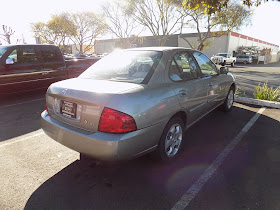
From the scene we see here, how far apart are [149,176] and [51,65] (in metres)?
5.70

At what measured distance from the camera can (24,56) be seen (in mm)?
6184

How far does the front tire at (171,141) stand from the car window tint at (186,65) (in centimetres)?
79

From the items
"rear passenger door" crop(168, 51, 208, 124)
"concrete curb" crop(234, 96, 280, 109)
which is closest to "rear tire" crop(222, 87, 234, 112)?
"concrete curb" crop(234, 96, 280, 109)

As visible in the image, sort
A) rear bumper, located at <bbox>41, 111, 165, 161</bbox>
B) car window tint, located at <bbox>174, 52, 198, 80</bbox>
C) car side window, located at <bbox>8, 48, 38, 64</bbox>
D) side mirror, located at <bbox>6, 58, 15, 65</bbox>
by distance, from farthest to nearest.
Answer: car side window, located at <bbox>8, 48, 38, 64</bbox>, side mirror, located at <bbox>6, 58, 15, 65</bbox>, car window tint, located at <bbox>174, 52, 198, 80</bbox>, rear bumper, located at <bbox>41, 111, 165, 161</bbox>

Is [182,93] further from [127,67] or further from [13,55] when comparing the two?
[13,55]

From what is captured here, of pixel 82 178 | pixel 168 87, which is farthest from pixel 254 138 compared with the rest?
pixel 82 178

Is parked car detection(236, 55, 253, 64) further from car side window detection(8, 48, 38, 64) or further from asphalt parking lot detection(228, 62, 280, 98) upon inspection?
car side window detection(8, 48, 38, 64)

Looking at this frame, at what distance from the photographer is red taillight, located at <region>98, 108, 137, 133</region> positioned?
7.03 feet

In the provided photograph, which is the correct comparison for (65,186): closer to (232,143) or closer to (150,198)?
(150,198)

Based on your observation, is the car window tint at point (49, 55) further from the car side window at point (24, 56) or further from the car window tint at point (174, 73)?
the car window tint at point (174, 73)

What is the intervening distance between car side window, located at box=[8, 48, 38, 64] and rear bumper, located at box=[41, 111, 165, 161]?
4.58 metres

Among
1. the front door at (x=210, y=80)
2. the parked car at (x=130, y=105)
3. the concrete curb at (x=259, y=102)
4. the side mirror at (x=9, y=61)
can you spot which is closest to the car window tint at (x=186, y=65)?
the parked car at (x=130, y=105)

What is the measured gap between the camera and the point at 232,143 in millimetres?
3631

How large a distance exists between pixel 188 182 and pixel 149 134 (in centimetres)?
84
